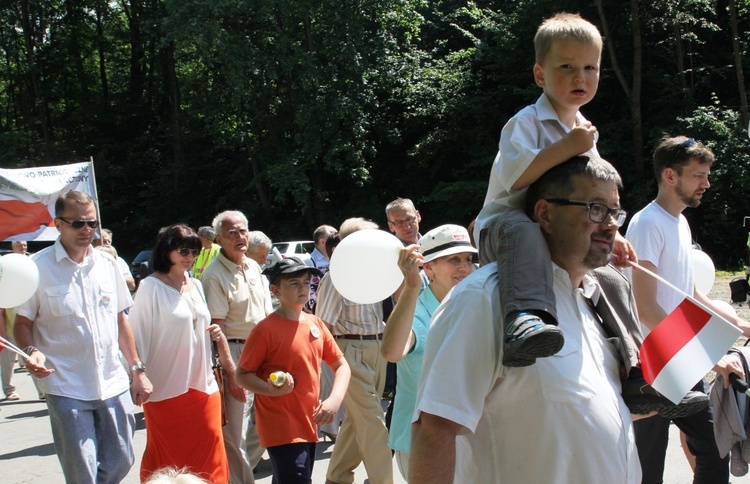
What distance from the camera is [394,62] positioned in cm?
2883

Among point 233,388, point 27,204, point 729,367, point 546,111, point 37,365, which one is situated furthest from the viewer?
point 27,204

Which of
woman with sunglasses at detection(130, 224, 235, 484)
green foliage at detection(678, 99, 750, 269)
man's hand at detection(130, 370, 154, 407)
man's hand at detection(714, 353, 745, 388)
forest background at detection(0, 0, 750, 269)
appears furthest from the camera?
forest background at detection(0, 0, 750, 269)

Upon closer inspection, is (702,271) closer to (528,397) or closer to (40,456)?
(528,397)

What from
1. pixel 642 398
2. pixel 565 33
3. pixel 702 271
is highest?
pixel 565 33

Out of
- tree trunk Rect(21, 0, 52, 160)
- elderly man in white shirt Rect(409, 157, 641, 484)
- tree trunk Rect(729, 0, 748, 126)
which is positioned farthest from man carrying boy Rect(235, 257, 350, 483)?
tree trunk Rect(21, 0, 52, 160)

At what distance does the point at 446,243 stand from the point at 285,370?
50.8 inches

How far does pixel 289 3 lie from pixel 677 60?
13227 mm

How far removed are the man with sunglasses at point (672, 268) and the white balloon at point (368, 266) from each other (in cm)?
142

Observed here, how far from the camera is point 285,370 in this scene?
187 inches

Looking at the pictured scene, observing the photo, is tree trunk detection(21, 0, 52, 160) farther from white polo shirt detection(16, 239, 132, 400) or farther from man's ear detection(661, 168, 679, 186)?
man's ear detection(661, 168, 679, 186)

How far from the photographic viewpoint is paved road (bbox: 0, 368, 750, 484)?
6.39 m

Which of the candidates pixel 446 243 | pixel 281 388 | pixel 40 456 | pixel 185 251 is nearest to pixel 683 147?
pixel 446 243

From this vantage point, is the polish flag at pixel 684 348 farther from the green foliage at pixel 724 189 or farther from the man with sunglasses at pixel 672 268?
the green foliage at pixel 724 189

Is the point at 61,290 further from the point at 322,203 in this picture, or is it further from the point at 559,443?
the point at 322,203
